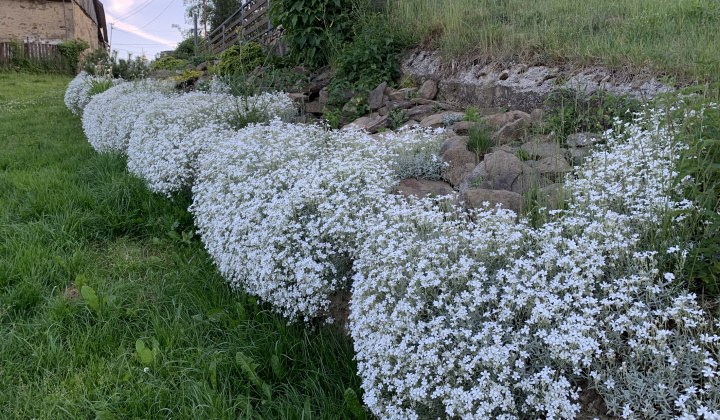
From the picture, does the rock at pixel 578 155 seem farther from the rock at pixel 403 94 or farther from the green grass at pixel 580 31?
the rock at pixel 403 94

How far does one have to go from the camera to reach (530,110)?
17.6 feet

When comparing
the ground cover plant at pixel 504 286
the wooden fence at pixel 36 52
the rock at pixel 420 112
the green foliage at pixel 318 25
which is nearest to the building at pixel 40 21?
the wooden fence at pixel 36 52

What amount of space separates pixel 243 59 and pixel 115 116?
315 centimetres

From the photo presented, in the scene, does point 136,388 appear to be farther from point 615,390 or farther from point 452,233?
point 615,390

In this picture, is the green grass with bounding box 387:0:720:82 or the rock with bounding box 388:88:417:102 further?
the rock with bounding box 388:88:417:102

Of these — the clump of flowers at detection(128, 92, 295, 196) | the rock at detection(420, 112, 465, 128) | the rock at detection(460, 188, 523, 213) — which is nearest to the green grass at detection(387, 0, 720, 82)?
the rock at detection(420, 112, 465, 128)

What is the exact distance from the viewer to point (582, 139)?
13.5 ft

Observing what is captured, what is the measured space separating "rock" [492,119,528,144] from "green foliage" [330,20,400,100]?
278 centimetres

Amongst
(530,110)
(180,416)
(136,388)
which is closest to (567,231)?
(180,416)

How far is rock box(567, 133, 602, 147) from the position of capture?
397 cm

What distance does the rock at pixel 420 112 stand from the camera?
19.0 feet

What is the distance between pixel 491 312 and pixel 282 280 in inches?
55.8

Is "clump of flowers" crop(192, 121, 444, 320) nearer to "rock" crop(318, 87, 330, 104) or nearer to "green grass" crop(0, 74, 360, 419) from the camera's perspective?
"green grass" crop(0, 74, 360, 419)

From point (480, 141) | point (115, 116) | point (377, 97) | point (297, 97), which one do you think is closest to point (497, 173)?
point (480, 141)
